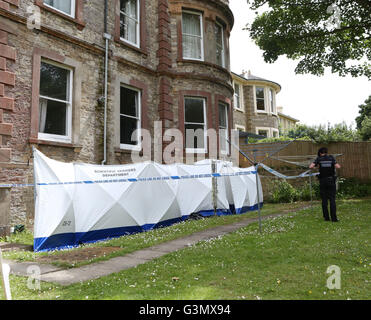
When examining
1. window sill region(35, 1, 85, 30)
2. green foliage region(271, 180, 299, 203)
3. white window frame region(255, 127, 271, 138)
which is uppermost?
window sill region(35, 1, 85, 30)

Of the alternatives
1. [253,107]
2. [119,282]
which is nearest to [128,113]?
[119,282]

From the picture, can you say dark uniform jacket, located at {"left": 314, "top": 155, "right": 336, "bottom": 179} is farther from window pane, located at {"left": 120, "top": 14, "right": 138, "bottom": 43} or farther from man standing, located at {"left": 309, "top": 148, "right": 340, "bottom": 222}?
window pane, located at {"left": 120, "top": 14, "right": 138, "bottom": 43}

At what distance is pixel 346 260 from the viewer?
192 inches

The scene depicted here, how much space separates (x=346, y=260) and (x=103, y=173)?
5.64m

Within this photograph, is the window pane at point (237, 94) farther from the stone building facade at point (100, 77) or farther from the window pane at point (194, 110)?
the window pane at point (194, 110)

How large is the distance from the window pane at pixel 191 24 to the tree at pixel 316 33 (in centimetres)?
244

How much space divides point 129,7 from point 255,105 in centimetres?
1695

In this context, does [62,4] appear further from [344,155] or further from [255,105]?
[255,105]

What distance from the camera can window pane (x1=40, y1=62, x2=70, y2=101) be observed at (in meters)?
9.72

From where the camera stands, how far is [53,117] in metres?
9.93

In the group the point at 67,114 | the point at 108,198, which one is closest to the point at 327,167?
the point at 108,198

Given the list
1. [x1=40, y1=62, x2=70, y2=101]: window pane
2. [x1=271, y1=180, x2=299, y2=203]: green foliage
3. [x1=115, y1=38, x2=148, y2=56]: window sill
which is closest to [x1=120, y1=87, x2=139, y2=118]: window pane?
[x1=115, y1=38, x2=148, y2=56]: window sill

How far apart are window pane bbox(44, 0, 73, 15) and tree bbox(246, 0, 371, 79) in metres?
8.09
